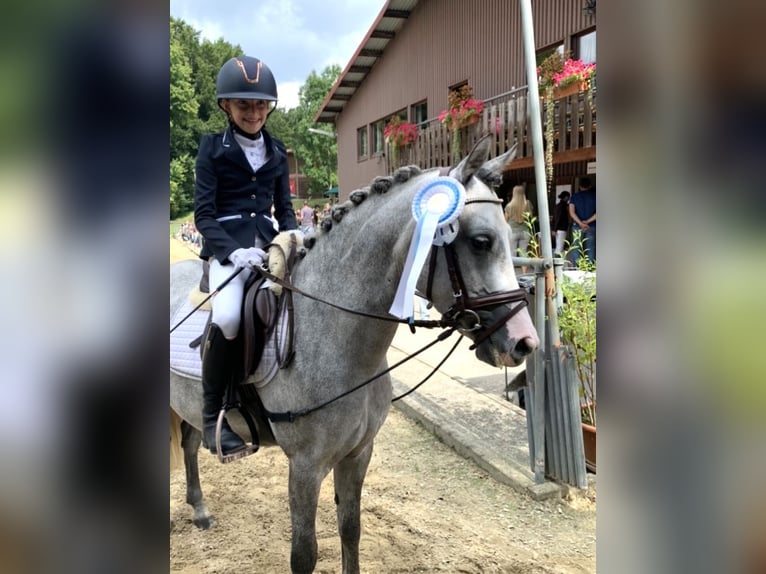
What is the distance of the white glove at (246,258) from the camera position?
99.7 inches

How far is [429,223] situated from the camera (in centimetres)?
195

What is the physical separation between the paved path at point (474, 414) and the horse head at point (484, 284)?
7.35 ft

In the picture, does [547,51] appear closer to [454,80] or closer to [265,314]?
[454,80]

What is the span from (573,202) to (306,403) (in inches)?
282

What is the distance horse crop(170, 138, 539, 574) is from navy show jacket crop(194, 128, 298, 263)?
489 mm

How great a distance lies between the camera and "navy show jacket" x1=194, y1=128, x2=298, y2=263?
2705 mm

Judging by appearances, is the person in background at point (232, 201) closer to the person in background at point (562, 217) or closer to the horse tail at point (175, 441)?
the horse tail at point (175, 441)

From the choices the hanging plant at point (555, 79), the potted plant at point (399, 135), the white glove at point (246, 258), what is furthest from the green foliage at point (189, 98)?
the white glove at point (246, 258)

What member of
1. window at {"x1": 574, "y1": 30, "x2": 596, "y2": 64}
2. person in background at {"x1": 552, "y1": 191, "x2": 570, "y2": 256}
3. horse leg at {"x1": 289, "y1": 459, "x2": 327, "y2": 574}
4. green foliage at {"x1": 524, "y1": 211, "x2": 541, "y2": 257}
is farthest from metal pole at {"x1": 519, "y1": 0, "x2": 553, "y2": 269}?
window at {"x1": 574, "y1": 30, "x2": 596, "y2": 64}
